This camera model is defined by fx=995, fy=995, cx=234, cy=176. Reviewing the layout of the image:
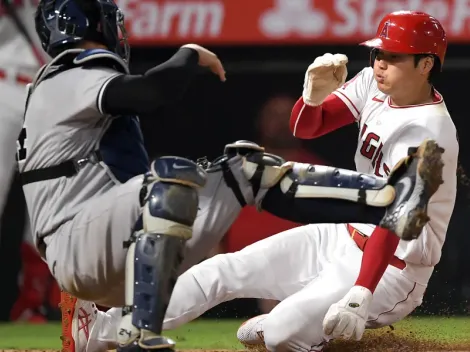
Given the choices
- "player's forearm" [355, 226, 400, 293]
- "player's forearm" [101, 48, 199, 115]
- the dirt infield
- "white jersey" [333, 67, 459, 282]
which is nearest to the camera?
"player's forearm" [101, 48, 199, 115]

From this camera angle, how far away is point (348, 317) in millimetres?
3246

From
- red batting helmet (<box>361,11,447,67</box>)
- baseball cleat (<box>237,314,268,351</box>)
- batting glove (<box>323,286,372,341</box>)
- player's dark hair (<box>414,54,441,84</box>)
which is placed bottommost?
baseball cleat (<box>237,314,268,351</box>)

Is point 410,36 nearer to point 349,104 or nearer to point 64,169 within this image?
point 349,104

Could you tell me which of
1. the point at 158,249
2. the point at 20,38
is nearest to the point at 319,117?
the point at 158,249

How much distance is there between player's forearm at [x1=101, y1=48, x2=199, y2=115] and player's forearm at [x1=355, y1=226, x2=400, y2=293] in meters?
0.99

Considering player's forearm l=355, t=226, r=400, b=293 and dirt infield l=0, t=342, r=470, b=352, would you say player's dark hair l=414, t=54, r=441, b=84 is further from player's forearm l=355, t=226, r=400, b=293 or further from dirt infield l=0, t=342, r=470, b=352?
dirt infield l=0, t=342, r=470, b=352

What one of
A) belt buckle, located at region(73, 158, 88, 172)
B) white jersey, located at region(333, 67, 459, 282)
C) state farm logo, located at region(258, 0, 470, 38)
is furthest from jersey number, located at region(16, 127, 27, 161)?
state farm logo, located at region(258, 0, 470, 38)

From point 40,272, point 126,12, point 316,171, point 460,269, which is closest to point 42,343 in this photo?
point 40,272

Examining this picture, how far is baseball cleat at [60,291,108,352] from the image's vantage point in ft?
12.4

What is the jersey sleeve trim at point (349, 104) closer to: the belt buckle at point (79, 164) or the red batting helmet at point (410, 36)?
the red batting helmet at point (410, 36)

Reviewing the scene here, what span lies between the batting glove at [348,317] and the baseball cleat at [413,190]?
528mm

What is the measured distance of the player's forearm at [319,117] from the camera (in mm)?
3963

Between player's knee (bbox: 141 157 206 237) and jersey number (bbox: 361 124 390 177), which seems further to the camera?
jersey number (bbox: 361 124 390 177)

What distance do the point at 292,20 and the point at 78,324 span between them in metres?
2.59
